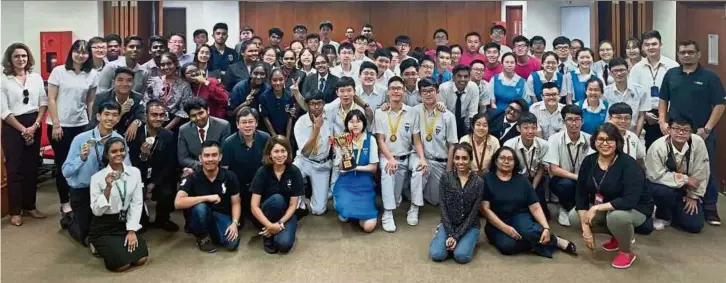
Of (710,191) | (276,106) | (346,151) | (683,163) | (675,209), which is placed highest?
(276,106)

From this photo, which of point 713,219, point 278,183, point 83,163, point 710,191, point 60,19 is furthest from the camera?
point 60,19

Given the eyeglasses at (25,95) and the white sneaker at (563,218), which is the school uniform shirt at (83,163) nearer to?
the eyeglasses at (25,95)

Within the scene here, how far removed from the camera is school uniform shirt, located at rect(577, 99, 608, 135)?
16.3ft

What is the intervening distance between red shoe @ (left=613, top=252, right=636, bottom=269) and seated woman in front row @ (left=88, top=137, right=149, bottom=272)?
2875 millimetres

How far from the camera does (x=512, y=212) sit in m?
4.14

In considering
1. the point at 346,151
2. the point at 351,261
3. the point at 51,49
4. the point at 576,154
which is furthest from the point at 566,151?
the point at 51,49

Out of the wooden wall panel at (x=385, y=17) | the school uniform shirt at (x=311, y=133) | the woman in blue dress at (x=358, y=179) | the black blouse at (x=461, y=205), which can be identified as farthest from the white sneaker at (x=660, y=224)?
the wooden wall panel at (x=385, y=17)

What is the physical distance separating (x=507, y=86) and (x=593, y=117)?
787 mm

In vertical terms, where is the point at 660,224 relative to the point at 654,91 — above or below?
below

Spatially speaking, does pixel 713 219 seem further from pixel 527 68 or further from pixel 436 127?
pixel 436 127

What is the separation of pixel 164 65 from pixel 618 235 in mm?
3430

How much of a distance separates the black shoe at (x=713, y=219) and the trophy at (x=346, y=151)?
2.69m

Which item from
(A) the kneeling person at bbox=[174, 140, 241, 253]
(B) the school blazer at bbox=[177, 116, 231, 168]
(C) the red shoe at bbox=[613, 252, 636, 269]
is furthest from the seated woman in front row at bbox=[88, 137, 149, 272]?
(C) the red shoe at bbox=[613, 252, 636, 269]

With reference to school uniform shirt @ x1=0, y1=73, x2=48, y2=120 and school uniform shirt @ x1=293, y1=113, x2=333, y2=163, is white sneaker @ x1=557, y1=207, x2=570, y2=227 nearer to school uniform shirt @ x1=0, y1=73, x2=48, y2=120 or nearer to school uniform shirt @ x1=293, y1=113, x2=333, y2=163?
school uniform shirt @ x1=293, y1=113, x2=333, y2=163
